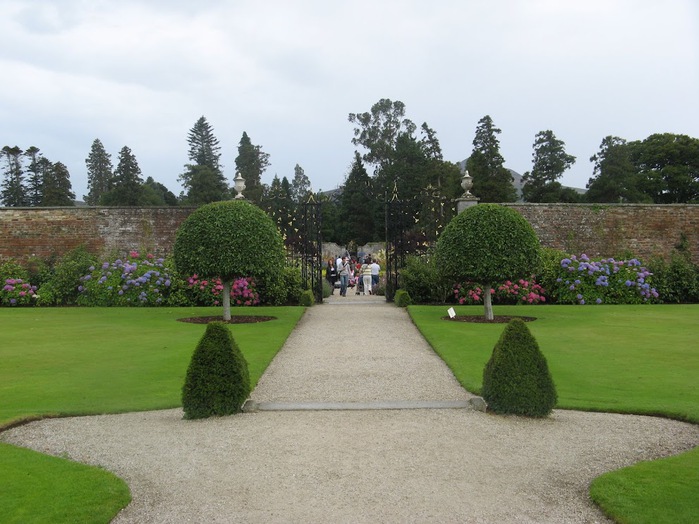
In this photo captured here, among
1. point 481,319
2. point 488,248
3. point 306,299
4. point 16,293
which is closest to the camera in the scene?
point 488,248

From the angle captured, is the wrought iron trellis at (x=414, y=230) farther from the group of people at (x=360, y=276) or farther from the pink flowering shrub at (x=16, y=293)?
the pink flowering shrub at (x=16, y=293)

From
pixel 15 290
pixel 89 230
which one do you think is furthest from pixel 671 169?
pixel 15 290

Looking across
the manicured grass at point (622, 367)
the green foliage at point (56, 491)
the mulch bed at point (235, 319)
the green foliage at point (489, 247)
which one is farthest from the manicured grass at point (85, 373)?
the green foliage at point (489, 247)

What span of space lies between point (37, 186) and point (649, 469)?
57.6m

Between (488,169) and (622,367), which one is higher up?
(488,169)

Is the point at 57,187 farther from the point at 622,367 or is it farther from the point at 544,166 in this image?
the point at 622,367

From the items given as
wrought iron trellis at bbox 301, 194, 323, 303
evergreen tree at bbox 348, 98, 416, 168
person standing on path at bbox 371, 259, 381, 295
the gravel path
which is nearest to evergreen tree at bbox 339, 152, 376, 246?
evergreen tree at bbox 348, 98, 416, 168

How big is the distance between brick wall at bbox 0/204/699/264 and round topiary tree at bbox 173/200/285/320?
20.6 feet

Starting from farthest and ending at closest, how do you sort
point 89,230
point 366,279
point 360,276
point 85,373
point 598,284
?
1. point 360,276
2. point 366,279
3. point 89,230
4. point 598,284
5. point 85,373

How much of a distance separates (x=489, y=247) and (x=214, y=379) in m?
8.13

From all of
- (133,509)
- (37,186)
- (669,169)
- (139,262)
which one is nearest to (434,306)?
(139,262)

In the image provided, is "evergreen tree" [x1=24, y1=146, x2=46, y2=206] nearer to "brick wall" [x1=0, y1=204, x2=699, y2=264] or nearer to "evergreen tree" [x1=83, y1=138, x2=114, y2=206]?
"evergreen tree" [x1=83, y1=138, x2=114, y2=206]

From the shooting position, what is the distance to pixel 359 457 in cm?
507

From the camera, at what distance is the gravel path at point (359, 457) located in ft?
Result: 13.4
